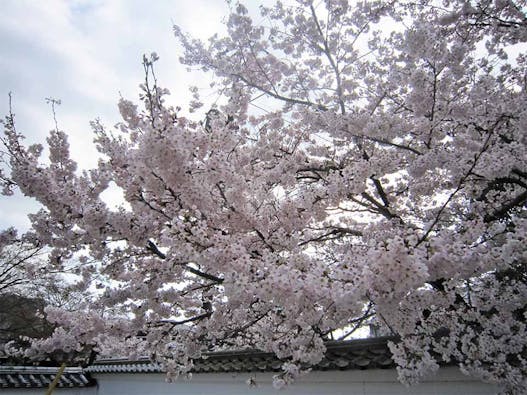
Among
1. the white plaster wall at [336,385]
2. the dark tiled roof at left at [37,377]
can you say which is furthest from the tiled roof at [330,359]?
the dark tiled roof at left at [37,377]

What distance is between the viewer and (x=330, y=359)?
4.34 m

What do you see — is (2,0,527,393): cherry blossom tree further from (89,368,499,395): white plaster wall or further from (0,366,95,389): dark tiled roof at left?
(0,366,95,389): dark tiled roof at left

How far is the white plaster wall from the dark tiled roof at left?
13.3 feet

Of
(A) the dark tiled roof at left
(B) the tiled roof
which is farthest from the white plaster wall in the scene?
(A) the dark tiled roof at left

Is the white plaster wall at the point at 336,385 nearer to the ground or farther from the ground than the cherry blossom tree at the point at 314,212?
nearer to the ground

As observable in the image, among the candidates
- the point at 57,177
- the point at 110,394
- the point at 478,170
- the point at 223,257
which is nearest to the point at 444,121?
the point at 478,170

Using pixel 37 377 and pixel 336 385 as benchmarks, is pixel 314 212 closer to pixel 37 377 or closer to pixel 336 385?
pixel 336 385

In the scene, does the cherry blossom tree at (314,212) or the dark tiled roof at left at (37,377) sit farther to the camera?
the dark tiled roof at left at (37,377)

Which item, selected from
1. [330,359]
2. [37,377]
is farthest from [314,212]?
[37,377]

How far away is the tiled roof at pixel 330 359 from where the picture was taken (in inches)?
154

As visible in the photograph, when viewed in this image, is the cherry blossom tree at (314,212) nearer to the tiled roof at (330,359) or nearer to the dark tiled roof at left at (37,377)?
the tiled roof at (330,359)

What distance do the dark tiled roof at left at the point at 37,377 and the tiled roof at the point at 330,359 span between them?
4.19 metres

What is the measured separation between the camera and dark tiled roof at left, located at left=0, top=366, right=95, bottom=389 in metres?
9.37

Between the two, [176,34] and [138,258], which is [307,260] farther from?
[176,34]
